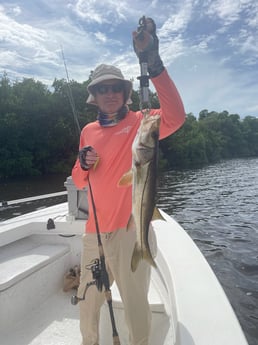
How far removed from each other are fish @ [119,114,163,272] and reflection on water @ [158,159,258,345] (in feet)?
12.7

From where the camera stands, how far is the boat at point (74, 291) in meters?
1.98

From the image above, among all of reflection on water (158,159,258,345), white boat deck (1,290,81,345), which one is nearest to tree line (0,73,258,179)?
reflection on water (158,159,258,345)

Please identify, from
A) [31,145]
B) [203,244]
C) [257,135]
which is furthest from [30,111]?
[257,135]

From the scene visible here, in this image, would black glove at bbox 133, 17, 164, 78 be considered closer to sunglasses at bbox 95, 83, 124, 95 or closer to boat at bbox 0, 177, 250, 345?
sunglasses at bbox 95, 83, 124, 95

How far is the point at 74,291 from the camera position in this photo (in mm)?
3844

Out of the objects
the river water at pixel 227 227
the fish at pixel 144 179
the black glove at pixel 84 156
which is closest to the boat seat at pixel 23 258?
the black glove at pixel 84 156

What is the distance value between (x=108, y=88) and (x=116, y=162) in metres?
0.63

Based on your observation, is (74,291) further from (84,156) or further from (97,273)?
(84,156)

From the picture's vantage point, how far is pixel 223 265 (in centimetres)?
Answer: 738

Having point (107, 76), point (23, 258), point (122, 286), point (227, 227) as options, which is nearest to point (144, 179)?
point (122, 286)

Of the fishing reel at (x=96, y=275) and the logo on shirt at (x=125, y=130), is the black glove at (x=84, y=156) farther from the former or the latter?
the fishing reel at (x=96, y=275)

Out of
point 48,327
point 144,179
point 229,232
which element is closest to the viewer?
point 144,179

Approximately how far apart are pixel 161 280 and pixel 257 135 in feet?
290

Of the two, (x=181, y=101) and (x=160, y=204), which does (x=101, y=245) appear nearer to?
(x=181, y=101)
